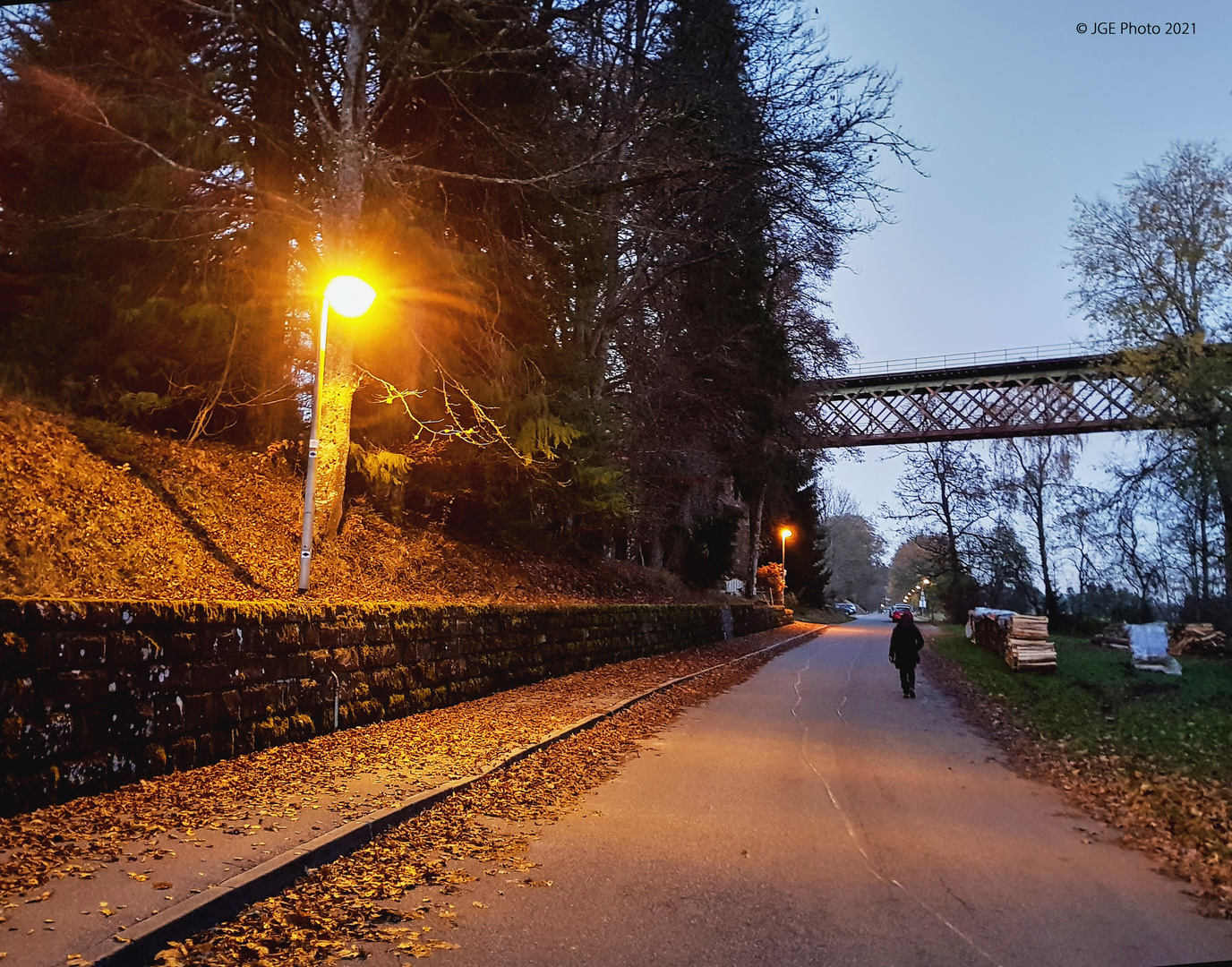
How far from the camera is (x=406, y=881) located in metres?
5.38

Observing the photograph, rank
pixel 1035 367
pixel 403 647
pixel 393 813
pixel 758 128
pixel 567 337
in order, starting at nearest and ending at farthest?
pixel 393 813, pixel 403 647, pixel 758 128, pixel 567 337, pixel 1035 367

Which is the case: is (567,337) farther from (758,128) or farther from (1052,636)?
(1052,636)

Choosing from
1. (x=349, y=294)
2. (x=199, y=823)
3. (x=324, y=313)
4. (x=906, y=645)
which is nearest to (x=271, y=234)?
(x=324, y=313)

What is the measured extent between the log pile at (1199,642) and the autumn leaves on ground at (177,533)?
16.8 m

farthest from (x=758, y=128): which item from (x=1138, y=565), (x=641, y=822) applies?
(x=1138, y=565)

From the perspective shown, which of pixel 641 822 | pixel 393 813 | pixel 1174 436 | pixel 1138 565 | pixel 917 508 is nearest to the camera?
pixel 393 813

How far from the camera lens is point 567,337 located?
20.8 m

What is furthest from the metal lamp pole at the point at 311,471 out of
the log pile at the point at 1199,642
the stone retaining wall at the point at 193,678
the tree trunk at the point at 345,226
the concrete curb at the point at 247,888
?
the log pile at the point at 1199,642

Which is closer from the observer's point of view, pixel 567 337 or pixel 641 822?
pixel 641 822

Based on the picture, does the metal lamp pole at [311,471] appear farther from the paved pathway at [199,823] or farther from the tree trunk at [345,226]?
the tree trunk at [345,226]

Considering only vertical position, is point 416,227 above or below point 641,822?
above

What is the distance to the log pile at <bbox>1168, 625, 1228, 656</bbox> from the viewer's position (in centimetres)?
2391

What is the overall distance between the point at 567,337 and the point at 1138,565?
28.0 meters

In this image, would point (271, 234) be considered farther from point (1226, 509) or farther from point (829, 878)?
point (1226, 509)
